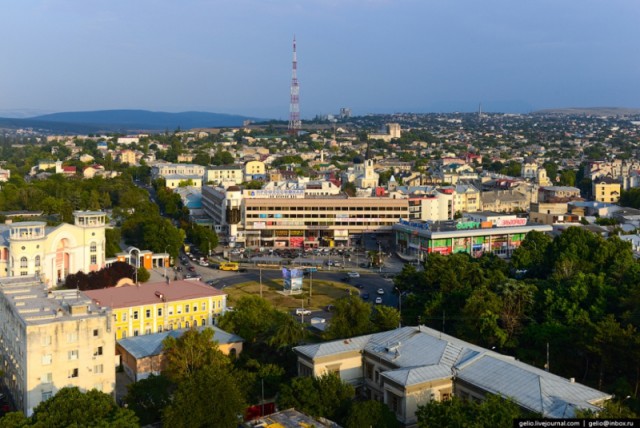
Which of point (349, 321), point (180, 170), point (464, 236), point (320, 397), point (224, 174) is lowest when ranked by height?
point (320, 397)

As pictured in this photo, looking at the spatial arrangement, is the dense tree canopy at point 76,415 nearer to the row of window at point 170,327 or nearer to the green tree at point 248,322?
the green tree at point 248,322

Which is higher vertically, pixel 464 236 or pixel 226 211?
pixel 226 211

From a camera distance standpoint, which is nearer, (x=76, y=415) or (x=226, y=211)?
(x=76, y=415)

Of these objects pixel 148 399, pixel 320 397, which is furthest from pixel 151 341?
pixel 320 397

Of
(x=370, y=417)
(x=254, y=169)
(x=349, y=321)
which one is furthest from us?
(x=254, y=169)

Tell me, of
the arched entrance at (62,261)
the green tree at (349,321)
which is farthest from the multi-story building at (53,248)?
the green tree at (349,321)

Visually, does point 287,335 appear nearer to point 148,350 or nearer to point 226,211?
point 148,350

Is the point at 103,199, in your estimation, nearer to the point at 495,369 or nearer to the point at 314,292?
the point at 314,292
